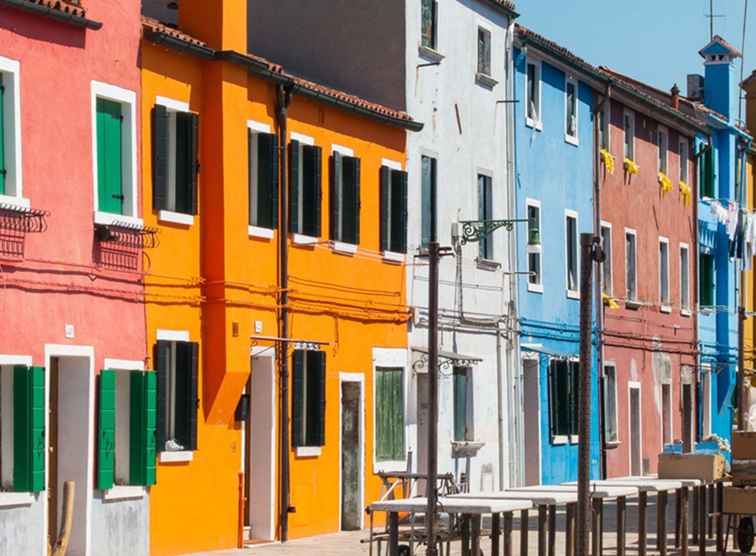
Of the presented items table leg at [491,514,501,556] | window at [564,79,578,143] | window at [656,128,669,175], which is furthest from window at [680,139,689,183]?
table leg at [491,514,501,556]

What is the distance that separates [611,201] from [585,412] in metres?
23.7

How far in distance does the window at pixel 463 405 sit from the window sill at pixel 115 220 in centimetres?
1076

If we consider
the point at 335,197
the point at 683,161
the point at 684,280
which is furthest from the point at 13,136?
the point at 683,161

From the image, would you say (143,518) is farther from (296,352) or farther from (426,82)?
(426,82)

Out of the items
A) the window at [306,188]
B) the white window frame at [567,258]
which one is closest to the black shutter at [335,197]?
the window at [306,188]

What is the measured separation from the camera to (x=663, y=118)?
46625 millimetres

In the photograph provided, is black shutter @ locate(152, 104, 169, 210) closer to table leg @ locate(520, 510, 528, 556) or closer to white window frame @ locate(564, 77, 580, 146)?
table leg @ locate(520, 510, 528, 556)

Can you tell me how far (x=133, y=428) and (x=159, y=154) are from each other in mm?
3338

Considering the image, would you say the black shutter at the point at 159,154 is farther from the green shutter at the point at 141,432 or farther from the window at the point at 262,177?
the window at the point at 262,177

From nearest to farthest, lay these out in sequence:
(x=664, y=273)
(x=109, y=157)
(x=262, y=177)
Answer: (x=109, y=157), (x=262, y=177), (x=664, y=273)

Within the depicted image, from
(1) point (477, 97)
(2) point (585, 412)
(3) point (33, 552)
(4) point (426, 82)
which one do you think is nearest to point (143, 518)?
(3) point (33, 552)

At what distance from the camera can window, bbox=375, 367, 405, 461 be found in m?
29.6

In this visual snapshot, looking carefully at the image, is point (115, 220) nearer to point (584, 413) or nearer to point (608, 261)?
point (584, 413)

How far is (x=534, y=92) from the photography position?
122 ft
